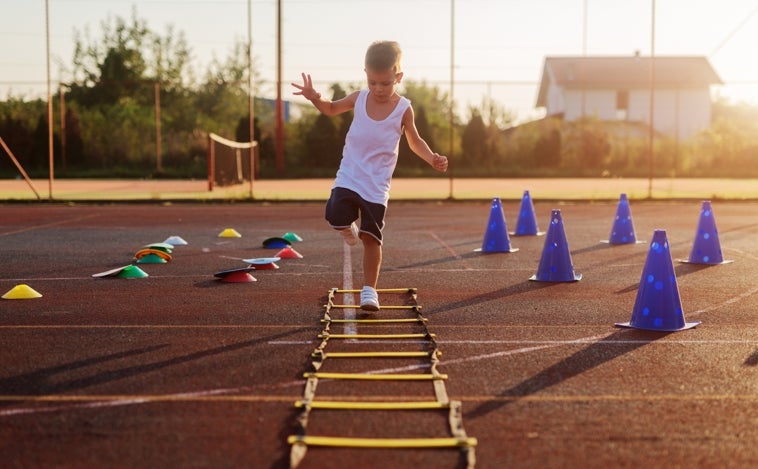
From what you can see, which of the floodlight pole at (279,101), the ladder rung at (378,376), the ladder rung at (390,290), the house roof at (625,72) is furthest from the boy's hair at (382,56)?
the house roof at (625,72)

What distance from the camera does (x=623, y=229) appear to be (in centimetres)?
1319

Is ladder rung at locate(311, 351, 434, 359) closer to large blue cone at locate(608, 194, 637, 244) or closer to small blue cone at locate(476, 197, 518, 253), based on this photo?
small blue cone at locate(476, 197, 518, 253)

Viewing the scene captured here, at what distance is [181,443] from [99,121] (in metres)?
35.7

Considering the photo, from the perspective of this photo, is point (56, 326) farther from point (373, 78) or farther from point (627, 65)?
point (627, 65)

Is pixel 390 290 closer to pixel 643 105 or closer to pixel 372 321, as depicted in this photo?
pixel 372 321

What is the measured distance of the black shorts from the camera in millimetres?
7250

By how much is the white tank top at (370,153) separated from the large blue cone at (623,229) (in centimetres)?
663

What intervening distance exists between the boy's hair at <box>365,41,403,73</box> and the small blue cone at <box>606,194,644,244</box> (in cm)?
696

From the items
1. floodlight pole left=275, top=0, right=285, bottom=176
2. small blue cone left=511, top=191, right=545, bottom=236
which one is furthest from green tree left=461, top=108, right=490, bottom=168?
small blue cone left=511, top=191, right=545, bottom=236

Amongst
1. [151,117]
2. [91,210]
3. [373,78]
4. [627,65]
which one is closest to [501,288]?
[373,78]

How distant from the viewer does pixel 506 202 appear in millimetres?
22219

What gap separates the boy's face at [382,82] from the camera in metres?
6.92

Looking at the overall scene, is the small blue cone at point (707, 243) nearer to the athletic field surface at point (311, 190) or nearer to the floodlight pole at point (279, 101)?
the athletic field surface at point (311, 190)

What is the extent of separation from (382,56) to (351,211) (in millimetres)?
1210
